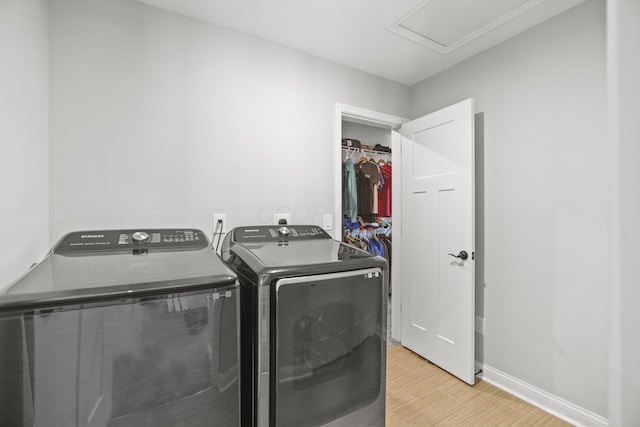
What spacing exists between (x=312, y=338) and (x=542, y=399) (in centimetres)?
192

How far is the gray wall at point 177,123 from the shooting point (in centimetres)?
157

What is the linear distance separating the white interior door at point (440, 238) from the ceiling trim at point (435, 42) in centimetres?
46

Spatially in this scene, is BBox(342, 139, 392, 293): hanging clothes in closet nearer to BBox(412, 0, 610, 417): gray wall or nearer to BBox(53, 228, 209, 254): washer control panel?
BBox(412, 0, 610, 417): gray wall

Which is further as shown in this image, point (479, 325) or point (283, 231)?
point (479, 325)

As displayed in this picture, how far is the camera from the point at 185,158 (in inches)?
72.1

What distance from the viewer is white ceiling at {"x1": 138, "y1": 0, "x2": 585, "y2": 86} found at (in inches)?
68.8

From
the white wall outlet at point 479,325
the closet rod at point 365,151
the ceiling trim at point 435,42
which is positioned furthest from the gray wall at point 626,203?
the closet rod at point 365,151

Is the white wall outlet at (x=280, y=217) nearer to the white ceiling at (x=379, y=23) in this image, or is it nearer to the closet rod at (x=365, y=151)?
the white ceiling at (x=379, y=23)

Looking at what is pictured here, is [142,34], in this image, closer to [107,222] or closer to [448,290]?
[107,222]

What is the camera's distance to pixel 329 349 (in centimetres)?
114

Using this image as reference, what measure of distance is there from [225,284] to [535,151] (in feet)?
7.28

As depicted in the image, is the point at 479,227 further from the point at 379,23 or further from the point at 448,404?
the point at 379,23

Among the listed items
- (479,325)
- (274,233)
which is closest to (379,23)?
(274,233)

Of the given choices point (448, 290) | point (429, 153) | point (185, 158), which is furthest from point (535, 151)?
point (185, 158)
